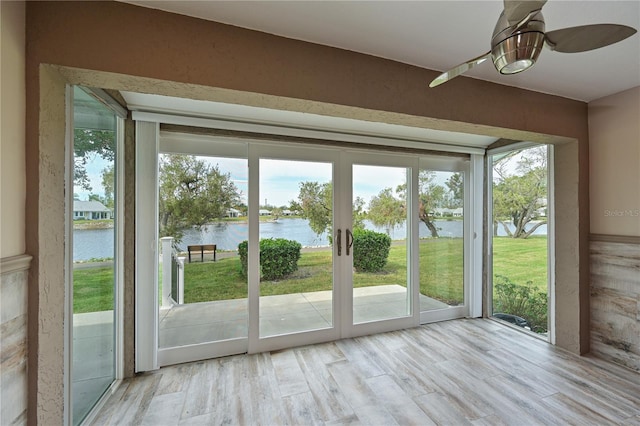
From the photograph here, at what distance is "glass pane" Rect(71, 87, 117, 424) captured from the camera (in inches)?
66.5

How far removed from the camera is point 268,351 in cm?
273

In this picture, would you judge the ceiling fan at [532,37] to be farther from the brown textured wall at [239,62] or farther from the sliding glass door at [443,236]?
the sliding glass door at [443,236]

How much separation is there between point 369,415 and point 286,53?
8.04 feet

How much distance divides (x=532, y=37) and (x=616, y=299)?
9.16ft

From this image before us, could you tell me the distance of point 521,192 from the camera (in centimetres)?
327

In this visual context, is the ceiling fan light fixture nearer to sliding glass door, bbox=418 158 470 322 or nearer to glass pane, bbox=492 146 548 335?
sliding glass door, bbox=418 158 470 322

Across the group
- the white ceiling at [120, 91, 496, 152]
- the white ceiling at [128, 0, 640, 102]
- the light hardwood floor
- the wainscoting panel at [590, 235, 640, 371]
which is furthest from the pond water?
the white ceiling at [128, 0, 640, 102]

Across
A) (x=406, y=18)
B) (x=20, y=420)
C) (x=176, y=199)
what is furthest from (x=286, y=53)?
(x=20, y=420)

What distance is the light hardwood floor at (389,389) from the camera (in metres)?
1.84

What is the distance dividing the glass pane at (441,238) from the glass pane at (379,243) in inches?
12.1

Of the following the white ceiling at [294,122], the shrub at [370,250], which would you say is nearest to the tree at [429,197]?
the white ceiling at [294,122]

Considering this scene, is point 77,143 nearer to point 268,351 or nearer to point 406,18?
point 406,18

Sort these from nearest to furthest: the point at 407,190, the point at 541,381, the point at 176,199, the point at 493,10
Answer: the point at 493,10 < the point at 541,381 < the point at 176,199 < the point at 407,190

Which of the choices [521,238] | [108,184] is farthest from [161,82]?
[521,238]
